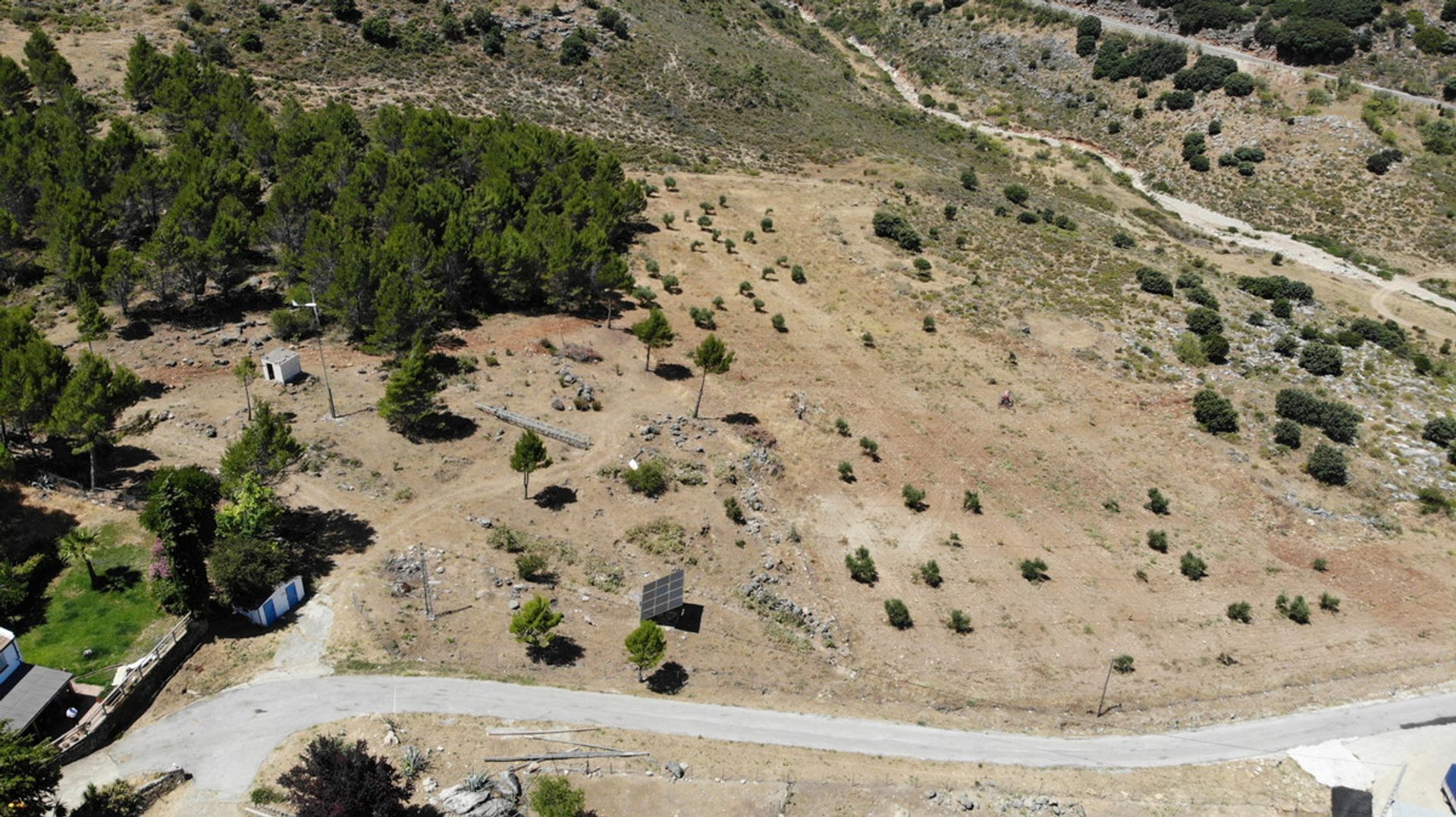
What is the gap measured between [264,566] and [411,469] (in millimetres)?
11253

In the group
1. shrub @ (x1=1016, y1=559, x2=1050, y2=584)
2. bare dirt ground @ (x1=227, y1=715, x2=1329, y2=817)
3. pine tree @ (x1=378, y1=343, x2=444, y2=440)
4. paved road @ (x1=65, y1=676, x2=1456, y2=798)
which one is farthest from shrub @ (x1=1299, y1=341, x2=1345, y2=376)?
pine tree @ (x1=378, y1=343, x2=444, y2=440)

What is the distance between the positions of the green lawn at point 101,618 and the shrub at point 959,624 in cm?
3584

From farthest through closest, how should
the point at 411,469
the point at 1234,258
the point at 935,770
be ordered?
1. the point at 1234,258
2. the point at 411,469
3. the point at 935,770

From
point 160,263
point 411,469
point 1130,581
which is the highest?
point 160,263

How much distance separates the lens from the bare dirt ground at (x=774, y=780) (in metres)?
33.6

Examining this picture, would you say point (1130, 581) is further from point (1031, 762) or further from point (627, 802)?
point (627, 802)

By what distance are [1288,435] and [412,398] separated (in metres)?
58.9

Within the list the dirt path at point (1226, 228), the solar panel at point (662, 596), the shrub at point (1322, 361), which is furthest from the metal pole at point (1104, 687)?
the dirt path at point (1226, 228)

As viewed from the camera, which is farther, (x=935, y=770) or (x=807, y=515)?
(x=807, y=515)

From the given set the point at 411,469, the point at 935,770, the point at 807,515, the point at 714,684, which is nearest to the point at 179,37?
the point at 411,469

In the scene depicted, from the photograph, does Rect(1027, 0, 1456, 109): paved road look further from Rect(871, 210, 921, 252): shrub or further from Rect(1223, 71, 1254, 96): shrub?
Rect(871, 210, 921, 252): shrub

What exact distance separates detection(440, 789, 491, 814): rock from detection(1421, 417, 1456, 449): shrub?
68.9m

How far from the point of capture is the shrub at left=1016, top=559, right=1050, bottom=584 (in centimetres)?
4950

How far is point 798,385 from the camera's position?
63031 mm
